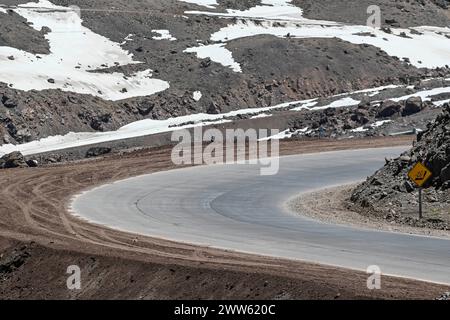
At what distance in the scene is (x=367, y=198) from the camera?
31.4 metres

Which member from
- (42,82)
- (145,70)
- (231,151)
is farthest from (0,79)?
(231,151)

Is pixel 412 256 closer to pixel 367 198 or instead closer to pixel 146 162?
pixel 367 198

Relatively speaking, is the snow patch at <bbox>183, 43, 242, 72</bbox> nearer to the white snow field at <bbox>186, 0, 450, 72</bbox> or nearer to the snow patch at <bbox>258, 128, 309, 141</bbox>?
the white snow field at <bbox>186, 0, 450, 72</bbox>

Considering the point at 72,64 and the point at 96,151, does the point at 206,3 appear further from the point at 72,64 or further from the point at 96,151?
the point at 96,151

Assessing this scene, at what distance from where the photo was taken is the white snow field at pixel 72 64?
202 ft

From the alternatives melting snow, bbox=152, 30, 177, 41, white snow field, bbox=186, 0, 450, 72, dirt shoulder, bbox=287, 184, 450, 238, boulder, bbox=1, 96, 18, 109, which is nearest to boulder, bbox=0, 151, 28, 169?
boulder, bbox=1, 96, 18, 109

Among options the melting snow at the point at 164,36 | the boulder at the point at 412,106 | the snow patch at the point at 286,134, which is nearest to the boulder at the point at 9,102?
the snow patch at the point at 286,134

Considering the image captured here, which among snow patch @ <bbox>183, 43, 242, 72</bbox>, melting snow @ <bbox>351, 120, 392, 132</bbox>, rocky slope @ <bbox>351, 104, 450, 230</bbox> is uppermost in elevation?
snow patch @ <bbox>183, 43, 242, 72</bbox>

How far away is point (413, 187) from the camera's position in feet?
101

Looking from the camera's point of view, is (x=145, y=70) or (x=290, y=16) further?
(x=290, y=16)

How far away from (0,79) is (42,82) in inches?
116

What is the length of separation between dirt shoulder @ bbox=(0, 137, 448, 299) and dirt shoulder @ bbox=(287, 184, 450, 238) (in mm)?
6222

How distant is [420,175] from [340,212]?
3540 millimetres

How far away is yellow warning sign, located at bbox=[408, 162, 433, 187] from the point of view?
Answer: 28548 millimetres
